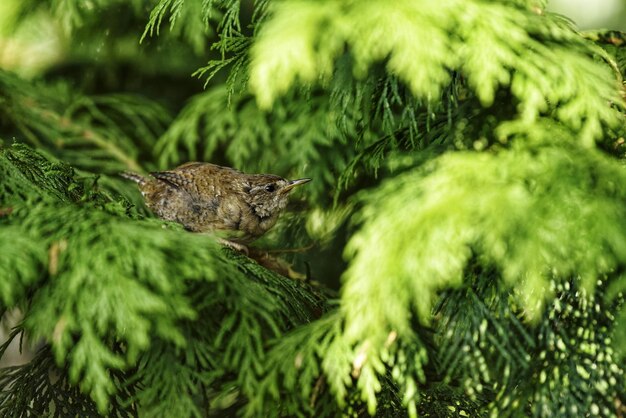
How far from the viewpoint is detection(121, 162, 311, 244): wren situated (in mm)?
2912

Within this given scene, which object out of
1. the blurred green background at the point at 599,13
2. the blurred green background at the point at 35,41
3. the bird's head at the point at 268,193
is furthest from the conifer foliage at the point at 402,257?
the blurred green background at the point at 599,13

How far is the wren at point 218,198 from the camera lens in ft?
9.55

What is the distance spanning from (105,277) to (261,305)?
461 millimetres

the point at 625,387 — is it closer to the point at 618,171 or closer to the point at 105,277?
the point at 618,171

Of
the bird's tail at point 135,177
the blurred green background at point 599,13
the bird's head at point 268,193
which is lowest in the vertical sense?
the blurred green background at point 599,13

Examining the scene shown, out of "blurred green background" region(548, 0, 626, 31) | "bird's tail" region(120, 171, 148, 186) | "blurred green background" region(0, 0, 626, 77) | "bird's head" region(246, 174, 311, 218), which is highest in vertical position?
"blurred green background" region(0, 0, 626, 77)

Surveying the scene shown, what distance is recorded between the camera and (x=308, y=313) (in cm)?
217

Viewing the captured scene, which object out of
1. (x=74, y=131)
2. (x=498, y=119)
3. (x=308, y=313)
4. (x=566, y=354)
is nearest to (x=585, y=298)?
(x=566, y=354)

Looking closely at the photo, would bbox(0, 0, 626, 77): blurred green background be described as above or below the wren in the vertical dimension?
above

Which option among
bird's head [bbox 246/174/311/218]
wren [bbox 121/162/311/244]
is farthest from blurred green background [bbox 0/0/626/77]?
bird's head [bbox 246/174/311/218]

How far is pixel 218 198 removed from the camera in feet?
9.74

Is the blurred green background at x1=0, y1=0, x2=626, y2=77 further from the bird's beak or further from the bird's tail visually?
the bird's beak

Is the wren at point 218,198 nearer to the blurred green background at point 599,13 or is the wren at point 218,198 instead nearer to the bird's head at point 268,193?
the bird's head at point 268,193

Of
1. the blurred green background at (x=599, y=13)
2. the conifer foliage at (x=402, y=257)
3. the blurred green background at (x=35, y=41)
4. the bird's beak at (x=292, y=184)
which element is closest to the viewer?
the conifer foliage at (x=402, y=257)
